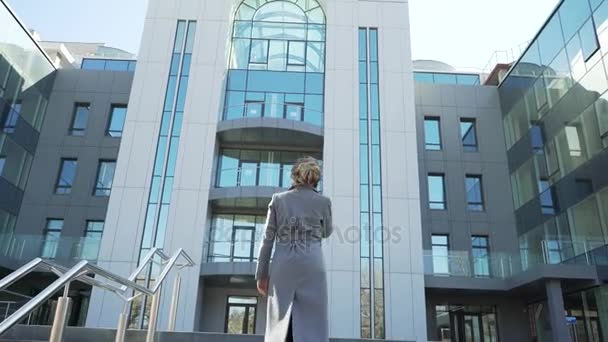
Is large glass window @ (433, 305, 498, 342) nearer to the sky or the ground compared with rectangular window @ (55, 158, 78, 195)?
nearer to the ground

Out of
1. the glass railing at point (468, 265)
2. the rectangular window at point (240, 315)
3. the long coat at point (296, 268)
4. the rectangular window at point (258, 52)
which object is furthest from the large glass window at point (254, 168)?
the long coat at point (296, 268)

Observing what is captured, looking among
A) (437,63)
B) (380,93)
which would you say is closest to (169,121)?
(380,93)

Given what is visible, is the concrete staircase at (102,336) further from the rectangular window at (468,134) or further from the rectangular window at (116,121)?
the rectangular window at (468,134)

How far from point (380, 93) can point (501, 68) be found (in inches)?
337

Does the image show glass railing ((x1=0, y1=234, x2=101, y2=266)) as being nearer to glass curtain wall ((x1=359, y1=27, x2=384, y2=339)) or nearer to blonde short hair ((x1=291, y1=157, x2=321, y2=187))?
glass curtain wall ((x1=359, y1=27, x2=384, y2=339))

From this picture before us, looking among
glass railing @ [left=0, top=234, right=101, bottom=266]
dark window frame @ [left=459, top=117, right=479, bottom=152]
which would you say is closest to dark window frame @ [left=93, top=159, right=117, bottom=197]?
glass railing @ [left=0, top=234, right=101, bottom=266]

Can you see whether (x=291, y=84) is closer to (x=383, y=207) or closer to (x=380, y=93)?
(x=380, y=93)

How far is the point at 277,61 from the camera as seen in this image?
1883cm

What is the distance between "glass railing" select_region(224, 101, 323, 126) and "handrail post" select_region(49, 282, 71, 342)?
13.4 metres

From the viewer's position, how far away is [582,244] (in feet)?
47.0

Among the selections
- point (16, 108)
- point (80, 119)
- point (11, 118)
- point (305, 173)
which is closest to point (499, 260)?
point (305, 173)

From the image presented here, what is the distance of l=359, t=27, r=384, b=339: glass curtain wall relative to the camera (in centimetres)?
1486

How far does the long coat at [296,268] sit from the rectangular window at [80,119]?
19752 millimetres

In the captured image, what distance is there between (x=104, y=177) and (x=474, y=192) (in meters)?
16.0
